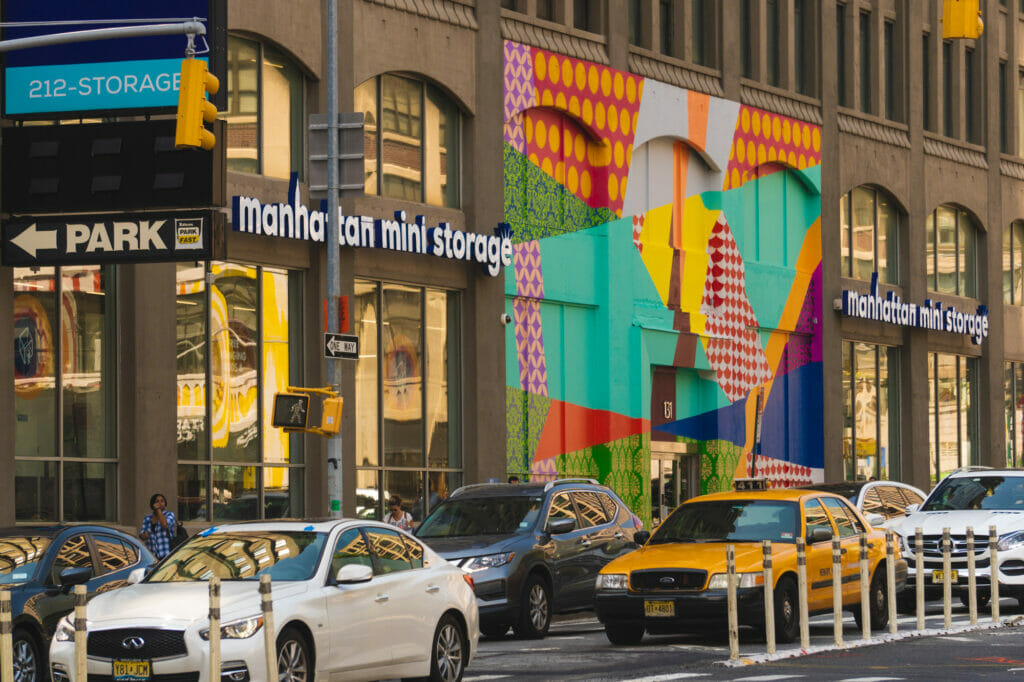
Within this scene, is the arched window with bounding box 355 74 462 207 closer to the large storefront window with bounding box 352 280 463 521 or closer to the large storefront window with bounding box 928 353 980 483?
the large storefront window with bounding box 352 280 463 521

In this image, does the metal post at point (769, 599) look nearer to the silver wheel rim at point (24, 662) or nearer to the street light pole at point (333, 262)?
the silver wheel rim at point (24, 662)

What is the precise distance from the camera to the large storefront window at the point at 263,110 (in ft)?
99.7

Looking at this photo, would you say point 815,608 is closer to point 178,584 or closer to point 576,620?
point 576,620

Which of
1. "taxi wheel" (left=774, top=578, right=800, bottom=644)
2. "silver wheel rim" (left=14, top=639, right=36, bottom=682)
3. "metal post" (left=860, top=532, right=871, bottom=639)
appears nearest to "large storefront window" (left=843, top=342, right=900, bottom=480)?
"metal post" (left=860, top=532, right=871, bottom=639)

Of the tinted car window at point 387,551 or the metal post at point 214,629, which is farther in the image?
the tinted car window at point 387,551

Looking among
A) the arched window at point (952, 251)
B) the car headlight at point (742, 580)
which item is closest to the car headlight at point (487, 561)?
the car headlight at point (742, 580)

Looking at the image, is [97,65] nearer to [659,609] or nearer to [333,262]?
[333,262]

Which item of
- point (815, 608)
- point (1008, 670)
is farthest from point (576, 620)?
point (1008, 670)

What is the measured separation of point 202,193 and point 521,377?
1227 cm

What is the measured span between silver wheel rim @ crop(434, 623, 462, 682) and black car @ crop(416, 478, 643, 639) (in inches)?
191

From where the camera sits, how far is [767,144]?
43.7 meters

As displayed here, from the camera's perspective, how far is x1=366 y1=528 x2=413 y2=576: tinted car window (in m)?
15.3

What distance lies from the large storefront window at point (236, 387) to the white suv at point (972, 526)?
34.0 ft

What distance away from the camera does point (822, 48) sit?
46344mm
